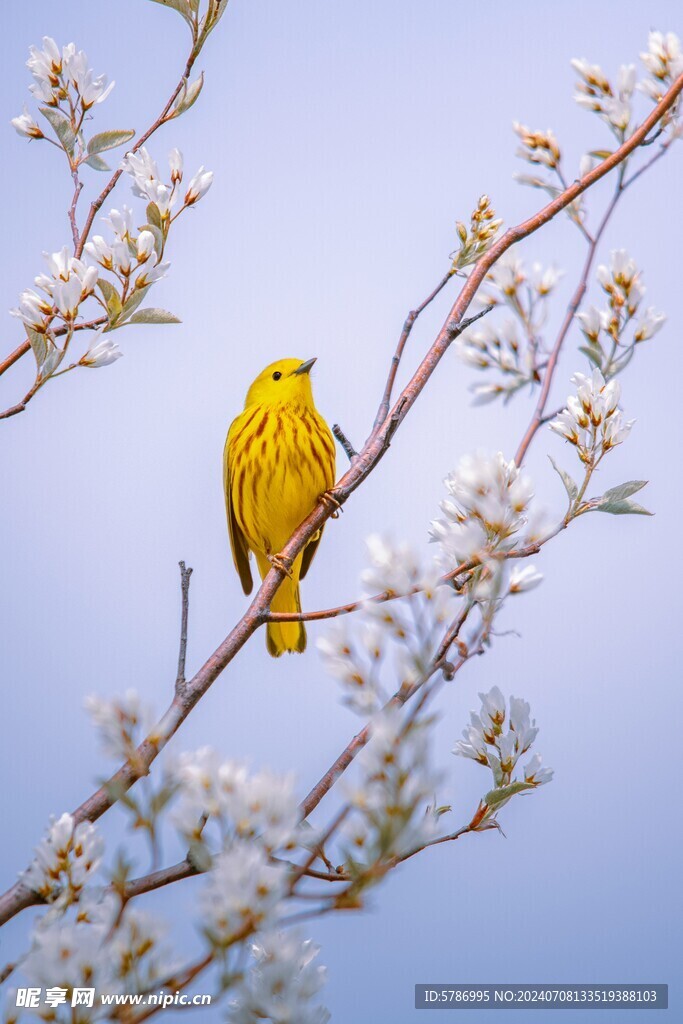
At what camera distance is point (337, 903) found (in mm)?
1229

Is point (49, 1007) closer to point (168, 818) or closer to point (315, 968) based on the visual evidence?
point (168, 818)

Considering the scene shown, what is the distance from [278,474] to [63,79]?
2.82 metres

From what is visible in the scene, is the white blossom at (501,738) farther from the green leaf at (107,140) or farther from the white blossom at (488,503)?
the green leaf at (107,140)

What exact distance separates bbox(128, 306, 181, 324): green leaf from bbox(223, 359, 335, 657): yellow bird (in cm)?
273

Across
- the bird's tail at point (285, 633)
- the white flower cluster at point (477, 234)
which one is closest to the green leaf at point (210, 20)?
the white flower cluster at point (477, 234)

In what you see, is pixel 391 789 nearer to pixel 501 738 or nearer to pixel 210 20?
pixel 501 738

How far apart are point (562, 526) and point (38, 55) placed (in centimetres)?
146

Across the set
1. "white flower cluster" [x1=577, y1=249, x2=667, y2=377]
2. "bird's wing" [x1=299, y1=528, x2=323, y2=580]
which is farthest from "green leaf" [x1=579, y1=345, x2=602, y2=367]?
"bird's wing" [x1=299, y1=528, x2=323, y2=580]

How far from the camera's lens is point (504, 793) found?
2039 millimetres

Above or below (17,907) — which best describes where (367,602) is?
above

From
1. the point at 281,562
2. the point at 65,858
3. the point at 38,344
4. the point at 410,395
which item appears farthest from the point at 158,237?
the point at 65,858

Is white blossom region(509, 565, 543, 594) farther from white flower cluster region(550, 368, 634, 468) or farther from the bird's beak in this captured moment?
the bird's beak

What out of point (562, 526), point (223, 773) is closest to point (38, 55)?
point (562, 526)

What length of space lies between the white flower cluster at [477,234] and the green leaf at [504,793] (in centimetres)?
Result: 117
